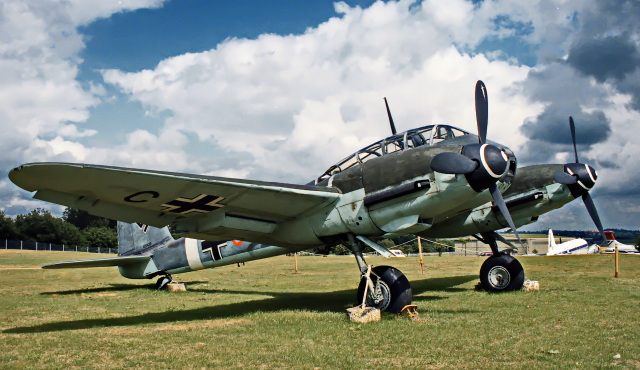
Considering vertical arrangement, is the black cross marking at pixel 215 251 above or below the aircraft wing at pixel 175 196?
below

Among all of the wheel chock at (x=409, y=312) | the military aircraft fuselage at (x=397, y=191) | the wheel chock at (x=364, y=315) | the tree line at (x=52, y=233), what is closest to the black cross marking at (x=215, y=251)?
the military aircraft fuselage at (x=397, y=191)

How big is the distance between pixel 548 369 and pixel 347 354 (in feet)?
7.42

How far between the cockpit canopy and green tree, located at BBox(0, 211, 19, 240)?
89294 mm

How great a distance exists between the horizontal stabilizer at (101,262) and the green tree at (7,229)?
3142 inches

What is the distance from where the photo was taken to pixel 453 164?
7902 millimetres

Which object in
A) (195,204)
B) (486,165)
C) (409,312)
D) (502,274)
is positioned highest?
(486,165)

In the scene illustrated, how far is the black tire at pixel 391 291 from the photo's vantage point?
8680 mm

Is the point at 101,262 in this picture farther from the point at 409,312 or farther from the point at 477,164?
the point at 477,164

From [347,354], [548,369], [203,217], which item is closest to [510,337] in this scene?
[548,369]

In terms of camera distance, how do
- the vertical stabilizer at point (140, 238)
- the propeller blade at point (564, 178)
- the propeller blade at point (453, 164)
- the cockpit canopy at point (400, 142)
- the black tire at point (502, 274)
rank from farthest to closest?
1. the vertical stabilizer at point (140, 238)
2. the black tire at point (502, 274)
3. the propeller blade at point (564, 178)
4. the cockpit canopy at point (400, 142)
5. the propeller blade at point (453, 164)

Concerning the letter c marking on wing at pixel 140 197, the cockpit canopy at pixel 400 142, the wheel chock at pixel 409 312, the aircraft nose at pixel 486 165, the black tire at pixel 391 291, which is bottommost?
the wheel chock at pixel 409 312

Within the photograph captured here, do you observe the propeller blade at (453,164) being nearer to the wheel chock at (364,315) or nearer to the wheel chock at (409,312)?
the wheel chock at (409,312)

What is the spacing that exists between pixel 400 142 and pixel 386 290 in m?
3.03

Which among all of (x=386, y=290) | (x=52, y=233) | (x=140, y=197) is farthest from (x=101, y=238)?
(x=386, y=290)
